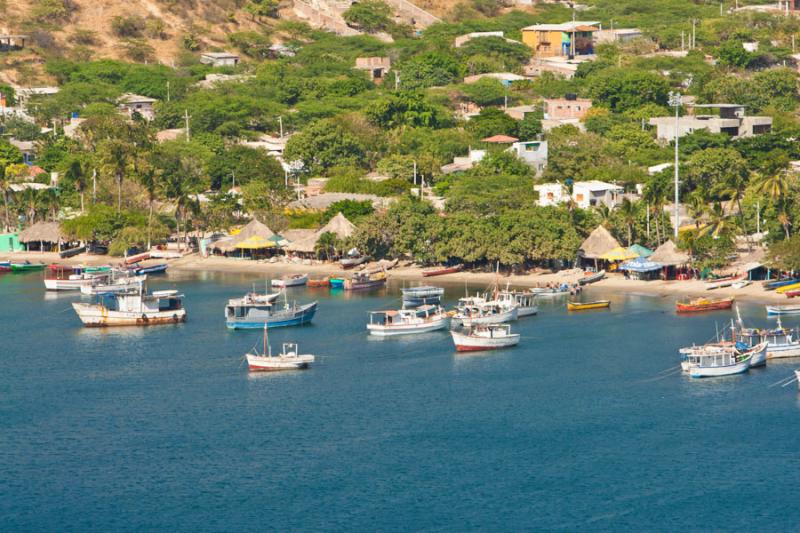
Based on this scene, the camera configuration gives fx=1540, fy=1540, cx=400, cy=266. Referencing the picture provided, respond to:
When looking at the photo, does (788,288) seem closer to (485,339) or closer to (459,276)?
(485,339)

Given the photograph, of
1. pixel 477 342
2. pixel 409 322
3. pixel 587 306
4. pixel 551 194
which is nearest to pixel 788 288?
pixel 587 306

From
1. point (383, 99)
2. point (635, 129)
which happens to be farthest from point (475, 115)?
point (635, 129)

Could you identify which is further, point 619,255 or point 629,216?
point 629,216

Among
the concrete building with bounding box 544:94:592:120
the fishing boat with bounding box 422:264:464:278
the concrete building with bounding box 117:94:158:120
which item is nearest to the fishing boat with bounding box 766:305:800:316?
the fishing boat with bounding box 422:264:464:278

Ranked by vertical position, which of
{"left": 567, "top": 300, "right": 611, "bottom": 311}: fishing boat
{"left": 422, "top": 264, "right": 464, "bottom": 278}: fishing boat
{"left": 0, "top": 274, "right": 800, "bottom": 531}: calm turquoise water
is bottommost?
{"left": 0, "top": 274, "right": 800, "bottom": 531}: calm turquoise water

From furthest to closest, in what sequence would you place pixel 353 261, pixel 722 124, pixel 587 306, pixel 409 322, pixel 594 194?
1. pixel 722 124
2. pixel 594 194
3. pixel 353 261
4. pixel 587 306
5. pixel 409 322

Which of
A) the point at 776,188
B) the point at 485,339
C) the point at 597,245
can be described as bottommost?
the point at 485,339

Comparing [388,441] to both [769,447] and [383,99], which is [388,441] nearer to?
[769,447]

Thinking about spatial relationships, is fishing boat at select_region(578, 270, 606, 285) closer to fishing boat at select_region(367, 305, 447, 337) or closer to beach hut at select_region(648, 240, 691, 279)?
beach hut at select_region(648, 240, 691, 279)
